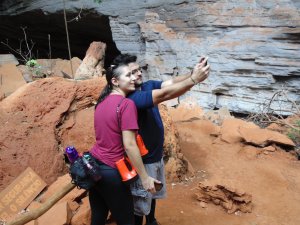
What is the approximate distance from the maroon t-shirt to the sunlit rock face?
173 inches

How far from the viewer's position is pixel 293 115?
232 inches

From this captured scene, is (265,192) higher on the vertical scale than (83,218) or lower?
lower

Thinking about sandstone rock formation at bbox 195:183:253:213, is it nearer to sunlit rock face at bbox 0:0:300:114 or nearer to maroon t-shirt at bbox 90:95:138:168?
maroon t-shirt at bbox 90:95:138:168

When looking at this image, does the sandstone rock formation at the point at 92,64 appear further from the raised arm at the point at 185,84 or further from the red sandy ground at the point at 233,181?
the raised arm at the point at 185,84

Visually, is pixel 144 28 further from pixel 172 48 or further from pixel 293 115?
pixel 293 115

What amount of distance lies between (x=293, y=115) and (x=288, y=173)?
172cm

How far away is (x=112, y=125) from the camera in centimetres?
219

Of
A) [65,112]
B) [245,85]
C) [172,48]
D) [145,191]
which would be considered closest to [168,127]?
[65,112]

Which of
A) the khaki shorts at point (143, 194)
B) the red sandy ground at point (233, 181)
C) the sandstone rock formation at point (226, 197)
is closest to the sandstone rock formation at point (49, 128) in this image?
the red sandy ground at point (233, 181)

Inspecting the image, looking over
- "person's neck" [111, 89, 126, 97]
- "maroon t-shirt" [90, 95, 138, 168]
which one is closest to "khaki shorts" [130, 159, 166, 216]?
"maroon t-shirt" [90, 95, 138, 168]

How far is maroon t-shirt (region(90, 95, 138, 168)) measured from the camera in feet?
7.04

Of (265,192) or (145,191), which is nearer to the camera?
(145,191)

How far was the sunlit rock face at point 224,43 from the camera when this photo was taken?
230 inches

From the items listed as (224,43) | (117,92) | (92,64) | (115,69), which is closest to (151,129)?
(117,92)
